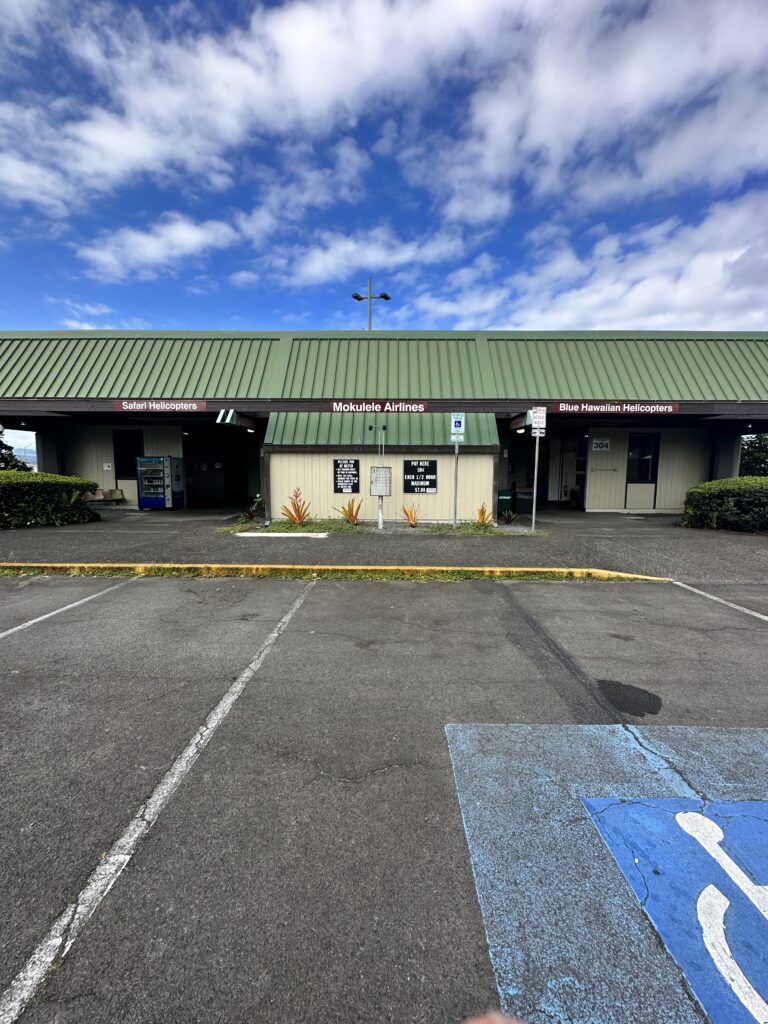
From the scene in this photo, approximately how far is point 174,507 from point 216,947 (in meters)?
17.0

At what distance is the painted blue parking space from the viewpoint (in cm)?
174

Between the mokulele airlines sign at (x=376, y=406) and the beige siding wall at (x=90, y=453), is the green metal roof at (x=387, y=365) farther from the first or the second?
the beige siding wall at (x=90, y=453)

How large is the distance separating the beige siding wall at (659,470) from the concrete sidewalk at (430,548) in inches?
166

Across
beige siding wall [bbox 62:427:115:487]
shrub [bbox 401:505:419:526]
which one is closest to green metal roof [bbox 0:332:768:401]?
beige siding wall [bbox 62:427:115:487]

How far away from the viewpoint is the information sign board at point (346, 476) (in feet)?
44.7

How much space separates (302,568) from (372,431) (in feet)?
20.9

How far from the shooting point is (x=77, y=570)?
331 inches

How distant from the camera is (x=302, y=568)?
8359mm

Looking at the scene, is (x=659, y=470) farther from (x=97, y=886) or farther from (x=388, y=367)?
(x=97, y=886)

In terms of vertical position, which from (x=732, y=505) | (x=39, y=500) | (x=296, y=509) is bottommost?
(x=296, y=509)

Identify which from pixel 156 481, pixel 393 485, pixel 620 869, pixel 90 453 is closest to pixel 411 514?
pixel 393 485

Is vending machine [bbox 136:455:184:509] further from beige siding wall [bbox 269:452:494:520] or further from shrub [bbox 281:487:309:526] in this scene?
shrub [bbox 281:487:309:526]

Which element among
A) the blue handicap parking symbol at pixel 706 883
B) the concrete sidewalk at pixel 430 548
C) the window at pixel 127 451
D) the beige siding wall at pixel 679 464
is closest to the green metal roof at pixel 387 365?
the beige siding wall at pixel 679 464

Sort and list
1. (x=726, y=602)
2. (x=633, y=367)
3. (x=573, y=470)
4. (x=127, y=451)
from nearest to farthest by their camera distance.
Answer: (x=726, y=602)
(x=633, y=367)
(x=127, y=451)
(x=573, y=470)
